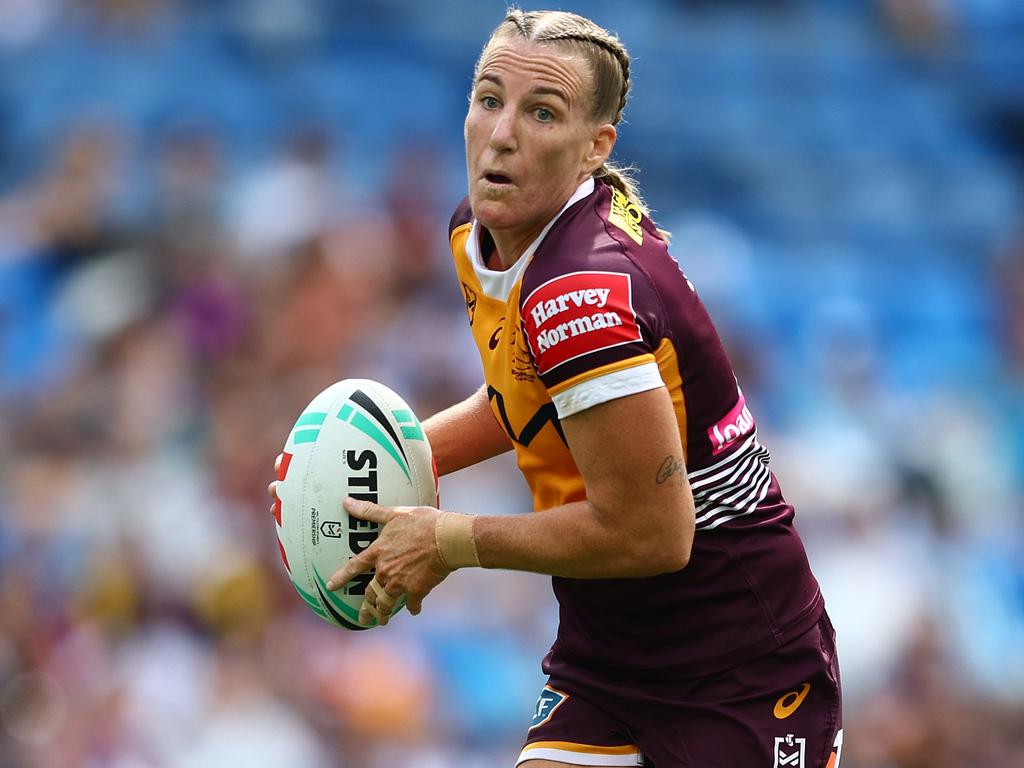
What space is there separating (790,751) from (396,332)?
606 cm

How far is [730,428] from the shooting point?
4117 mm

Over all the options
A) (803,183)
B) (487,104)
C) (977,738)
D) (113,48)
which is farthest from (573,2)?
(487,104)

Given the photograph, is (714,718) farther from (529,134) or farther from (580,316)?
(529,134)

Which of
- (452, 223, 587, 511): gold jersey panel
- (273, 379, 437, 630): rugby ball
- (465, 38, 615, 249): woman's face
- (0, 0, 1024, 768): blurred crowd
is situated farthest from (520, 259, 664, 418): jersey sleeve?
(0, 0, 1024, 768): blurred crowd

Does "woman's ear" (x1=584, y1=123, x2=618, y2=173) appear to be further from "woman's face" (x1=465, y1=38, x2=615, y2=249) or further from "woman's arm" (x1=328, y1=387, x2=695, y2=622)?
"woman's arm" (x1=328, y1=387, x2=695, y2=622)

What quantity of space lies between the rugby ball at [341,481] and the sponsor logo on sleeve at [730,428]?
2.75 feet

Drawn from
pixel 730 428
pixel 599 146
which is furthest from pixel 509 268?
pixel 730 428

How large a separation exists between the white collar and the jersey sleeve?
19 cm

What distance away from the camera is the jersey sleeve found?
367cm

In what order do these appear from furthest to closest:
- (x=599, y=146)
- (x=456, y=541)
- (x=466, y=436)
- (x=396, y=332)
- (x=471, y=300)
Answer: (x=396, y=332)
(x=466, y=436)
(x=471, y=300)
(x=599, y=146)
(x=456, y=541)

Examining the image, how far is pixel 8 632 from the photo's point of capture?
7359mm

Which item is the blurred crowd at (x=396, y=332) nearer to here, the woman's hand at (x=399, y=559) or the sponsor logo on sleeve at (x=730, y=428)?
the woman's hand at (x=399, y=559)

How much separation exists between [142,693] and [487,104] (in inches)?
171

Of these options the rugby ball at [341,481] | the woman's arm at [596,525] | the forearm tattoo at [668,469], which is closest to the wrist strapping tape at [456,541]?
the woman's arm at [596,525]
